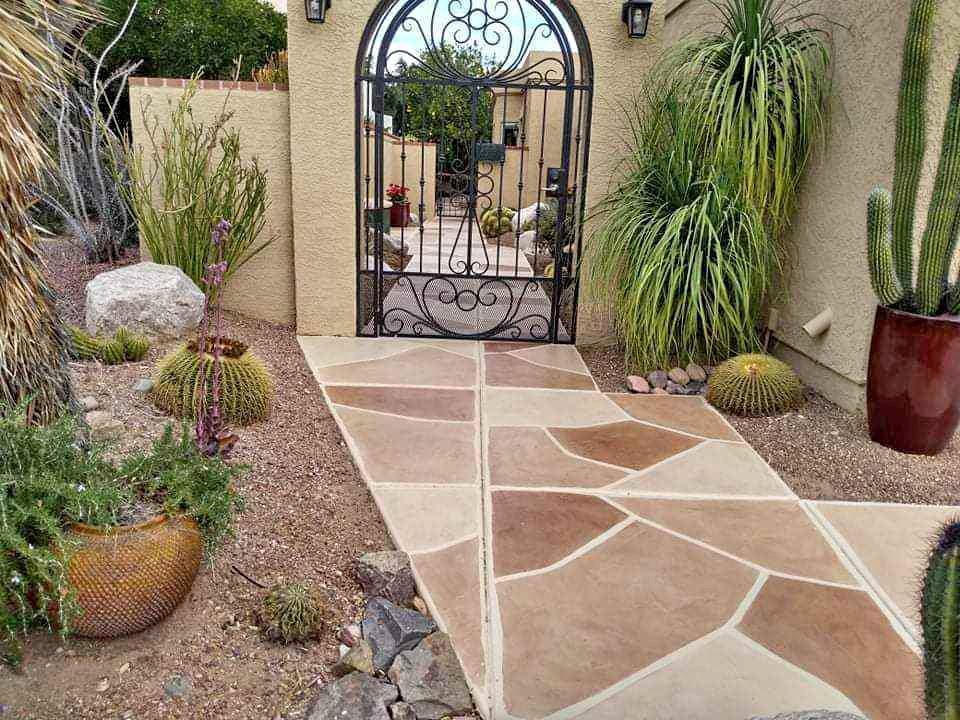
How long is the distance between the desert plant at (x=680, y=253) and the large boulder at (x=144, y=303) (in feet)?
9.02

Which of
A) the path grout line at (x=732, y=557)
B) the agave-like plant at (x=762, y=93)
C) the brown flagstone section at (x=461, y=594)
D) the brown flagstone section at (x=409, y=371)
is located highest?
→ the agave-like plant at (x=762, y=93)

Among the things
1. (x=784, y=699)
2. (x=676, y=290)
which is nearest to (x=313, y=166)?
(x=676, y=290)

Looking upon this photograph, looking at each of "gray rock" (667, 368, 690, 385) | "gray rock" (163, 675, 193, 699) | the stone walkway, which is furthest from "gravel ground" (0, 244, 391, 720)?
"gray rock" (667, 368, 690, 385)

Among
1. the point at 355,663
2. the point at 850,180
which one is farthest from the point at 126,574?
the point at 850,180

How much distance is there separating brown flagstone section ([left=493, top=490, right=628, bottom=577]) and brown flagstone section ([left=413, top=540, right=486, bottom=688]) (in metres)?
0.11

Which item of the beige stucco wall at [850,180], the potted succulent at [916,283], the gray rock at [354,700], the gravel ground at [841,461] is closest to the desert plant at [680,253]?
the beige stucco wall at [850,180]

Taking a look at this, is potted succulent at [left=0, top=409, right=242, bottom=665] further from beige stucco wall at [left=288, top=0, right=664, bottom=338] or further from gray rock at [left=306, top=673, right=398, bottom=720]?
beige stucco wall at [left=288, top=0, right=664, bottom=338]

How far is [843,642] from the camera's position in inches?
94.3

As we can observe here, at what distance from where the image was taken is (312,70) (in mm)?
5305

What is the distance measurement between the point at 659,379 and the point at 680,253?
2.79 feet

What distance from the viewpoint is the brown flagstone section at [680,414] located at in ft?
13.7

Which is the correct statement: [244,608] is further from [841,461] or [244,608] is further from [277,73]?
[277,73]

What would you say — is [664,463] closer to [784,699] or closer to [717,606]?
[717,606]

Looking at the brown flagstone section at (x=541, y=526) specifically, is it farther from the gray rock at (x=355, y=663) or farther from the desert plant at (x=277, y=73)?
the desert plant at (x=277, y=73)
